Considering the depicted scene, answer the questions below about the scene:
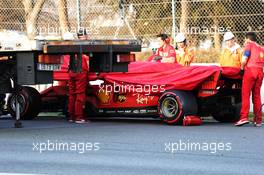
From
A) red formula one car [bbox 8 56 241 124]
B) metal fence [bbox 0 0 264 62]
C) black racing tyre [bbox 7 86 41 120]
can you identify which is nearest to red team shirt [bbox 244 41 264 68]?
Answer: red formula one car [bbox 8 56 241 124]

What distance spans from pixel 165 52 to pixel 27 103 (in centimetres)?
299

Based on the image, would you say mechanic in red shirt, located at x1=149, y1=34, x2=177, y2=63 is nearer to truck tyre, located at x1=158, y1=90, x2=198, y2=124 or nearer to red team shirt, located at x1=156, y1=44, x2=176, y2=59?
red team shirt, located at x1=156, y1=44, x2=176, y2=59

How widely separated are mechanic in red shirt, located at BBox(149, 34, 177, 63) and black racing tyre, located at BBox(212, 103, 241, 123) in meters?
1.54

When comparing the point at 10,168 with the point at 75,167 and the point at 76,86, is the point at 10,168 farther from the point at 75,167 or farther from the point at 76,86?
the point at 76,86

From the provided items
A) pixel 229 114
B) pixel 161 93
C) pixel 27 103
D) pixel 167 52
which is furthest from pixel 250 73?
pixel 27 103

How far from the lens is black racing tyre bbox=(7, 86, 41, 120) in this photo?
15.0 m

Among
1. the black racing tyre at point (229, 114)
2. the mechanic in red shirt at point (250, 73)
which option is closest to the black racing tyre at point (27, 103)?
the black racing tyre at point (229, 114)

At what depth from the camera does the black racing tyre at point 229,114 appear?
14273mm

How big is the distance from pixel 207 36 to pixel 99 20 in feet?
9.62

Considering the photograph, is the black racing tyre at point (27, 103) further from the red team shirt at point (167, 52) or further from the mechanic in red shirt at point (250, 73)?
the mechanic in red shirt at point (250, 73)

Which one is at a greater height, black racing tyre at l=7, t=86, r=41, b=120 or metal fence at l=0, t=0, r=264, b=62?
metal fence at l=0, t=0, r=264, b=62

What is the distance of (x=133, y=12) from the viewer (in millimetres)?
18141

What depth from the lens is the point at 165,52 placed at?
15.4 metres

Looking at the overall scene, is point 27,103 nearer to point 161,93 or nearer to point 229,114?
point 161,93
